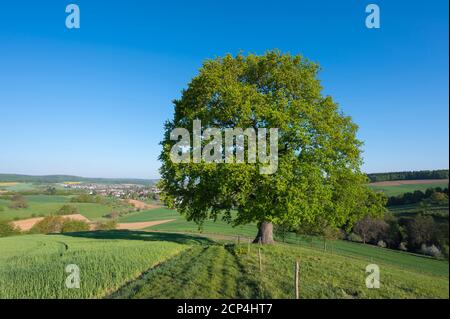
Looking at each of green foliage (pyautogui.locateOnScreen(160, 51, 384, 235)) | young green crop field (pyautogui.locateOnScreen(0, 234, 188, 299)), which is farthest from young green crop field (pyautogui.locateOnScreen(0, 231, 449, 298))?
green foliage (pyautogui.locateOnScreen(160, 51, 384, 235))

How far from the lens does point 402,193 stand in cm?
6234

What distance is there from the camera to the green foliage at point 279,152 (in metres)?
21.5

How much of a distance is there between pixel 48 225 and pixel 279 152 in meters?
71.0

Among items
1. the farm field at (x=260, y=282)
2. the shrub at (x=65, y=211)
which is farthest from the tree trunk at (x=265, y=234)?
the shrub at (x=65, y=211)

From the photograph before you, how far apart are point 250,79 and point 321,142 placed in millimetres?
8144

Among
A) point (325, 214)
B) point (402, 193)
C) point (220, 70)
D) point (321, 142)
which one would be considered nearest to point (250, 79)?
point (220, 70)

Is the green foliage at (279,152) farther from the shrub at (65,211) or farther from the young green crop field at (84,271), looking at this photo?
the shrub at (65,211)

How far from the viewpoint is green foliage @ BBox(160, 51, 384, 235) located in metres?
21.5

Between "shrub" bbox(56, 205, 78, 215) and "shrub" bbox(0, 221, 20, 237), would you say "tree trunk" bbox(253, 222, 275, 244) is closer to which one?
"shrub" bbox(0, 221, 20, 237)

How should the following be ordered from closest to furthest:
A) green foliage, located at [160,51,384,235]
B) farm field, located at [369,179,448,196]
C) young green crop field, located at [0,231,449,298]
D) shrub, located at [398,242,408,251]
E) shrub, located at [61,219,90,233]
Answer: young green crop field, located at [0,231,449,298] → green foliage, located at [160,51,384,235] → shrub, located at [398,242,408,251] → farm field, located at [369,179,448,196] → shrub, located at [61,219,90,233]

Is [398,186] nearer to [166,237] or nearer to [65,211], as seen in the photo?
[166,237]

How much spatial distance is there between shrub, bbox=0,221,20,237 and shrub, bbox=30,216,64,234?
4.32m
